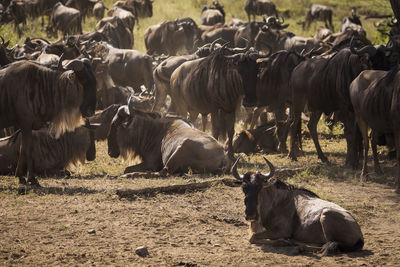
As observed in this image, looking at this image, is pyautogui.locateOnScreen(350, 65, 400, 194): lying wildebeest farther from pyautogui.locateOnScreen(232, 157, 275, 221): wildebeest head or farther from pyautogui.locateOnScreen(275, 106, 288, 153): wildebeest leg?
pyautogui.locateOnScreen(232, 157, 275, 221): wildebeest head

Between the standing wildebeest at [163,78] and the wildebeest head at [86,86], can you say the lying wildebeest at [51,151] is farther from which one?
the standing wildebeest at [163,78]

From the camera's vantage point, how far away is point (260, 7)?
1192 inches

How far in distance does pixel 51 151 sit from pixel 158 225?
325 cm

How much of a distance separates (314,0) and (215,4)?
10473 millimetres

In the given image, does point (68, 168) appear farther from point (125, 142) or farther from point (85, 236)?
point (85, 236)

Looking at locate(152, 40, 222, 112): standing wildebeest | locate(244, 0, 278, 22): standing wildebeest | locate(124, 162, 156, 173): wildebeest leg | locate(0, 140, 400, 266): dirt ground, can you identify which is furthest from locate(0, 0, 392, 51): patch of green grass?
locate(0, 140, 400, 266): dirt ground

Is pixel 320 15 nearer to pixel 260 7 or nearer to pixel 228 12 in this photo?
pixel 260 7

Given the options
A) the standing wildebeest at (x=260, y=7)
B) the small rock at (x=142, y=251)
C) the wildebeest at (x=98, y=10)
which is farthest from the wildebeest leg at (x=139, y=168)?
the standing wildebeest at (x=260, y=7)

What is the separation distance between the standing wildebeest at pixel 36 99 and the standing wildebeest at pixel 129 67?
7.20 metres

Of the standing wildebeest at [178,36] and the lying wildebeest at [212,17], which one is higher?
the lying wildebeest at [212,17]

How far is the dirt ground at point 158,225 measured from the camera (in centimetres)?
559

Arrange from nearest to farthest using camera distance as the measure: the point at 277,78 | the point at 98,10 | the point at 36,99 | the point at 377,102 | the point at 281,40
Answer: the point at 36,99 → the point at 377,102 → the point at 277,78 → the point at 281,40 → the point at 98,10

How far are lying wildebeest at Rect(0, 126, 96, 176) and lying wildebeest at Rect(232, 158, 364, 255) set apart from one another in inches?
144

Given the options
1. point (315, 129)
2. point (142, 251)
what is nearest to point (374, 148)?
point (315, 129)
